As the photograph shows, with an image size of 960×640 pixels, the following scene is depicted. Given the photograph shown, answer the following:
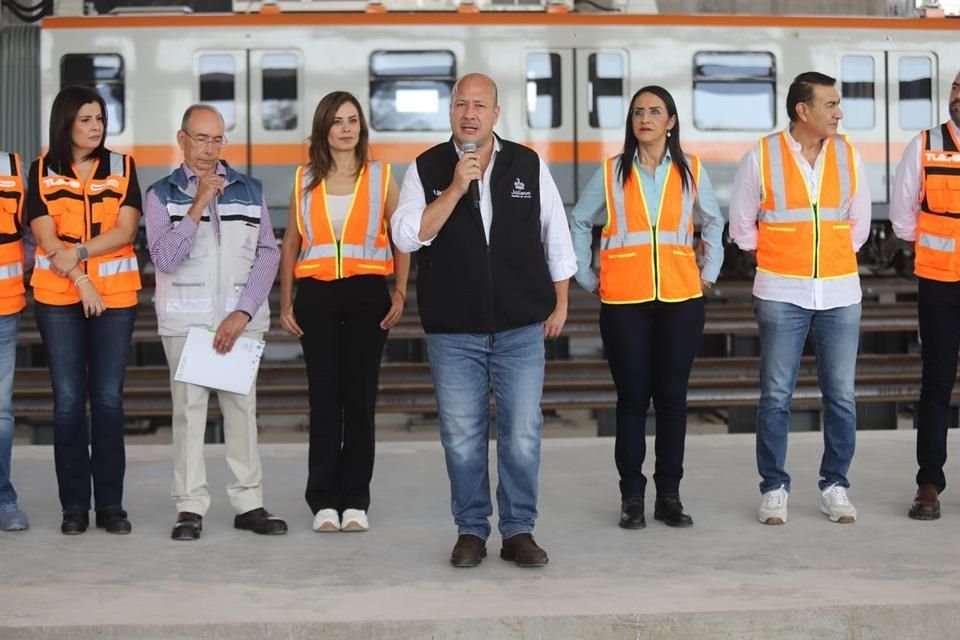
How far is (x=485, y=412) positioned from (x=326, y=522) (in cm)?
103

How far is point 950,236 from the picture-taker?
6.82 metres

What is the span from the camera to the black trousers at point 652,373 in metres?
6.61

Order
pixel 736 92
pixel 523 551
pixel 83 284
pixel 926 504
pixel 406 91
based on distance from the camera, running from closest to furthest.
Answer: pixel 523 551 < pixel 83 284 < pixel 926 504 < pixel 406 91 < pixel 736 92

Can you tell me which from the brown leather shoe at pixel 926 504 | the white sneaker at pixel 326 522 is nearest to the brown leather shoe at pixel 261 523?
the white sneaker at pixel 326 522

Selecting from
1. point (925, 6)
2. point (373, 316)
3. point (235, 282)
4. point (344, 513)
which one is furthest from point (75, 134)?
point (925, 6)

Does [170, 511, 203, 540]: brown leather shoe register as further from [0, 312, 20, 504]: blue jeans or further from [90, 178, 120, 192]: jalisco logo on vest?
[90, 178, 120, 192]: jalisco logo on vest

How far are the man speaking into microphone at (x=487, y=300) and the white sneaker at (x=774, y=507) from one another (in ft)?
4.08

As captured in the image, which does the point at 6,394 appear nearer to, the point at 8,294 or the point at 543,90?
the point at 8,294

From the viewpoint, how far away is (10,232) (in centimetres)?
669

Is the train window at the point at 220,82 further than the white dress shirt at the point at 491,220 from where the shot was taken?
Yes

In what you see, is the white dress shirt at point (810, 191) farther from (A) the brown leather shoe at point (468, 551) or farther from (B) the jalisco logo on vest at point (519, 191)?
(A) the brown leather shoe at point (468, 551)

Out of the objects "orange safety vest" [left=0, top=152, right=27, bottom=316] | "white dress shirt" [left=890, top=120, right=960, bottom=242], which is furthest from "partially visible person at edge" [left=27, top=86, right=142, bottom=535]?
"white dress shirt" [left=890, top=120, right=960, bottom=242]

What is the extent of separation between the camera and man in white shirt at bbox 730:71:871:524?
6.66 metres

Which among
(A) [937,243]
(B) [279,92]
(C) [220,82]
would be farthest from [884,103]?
(A) [937,243]
